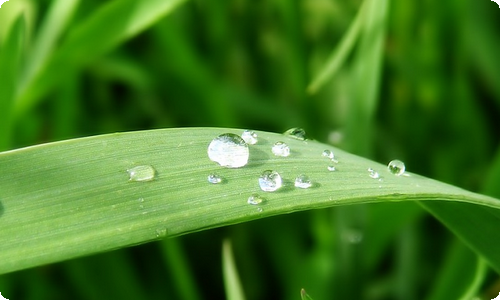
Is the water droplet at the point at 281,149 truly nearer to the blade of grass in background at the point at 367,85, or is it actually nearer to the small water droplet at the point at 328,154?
the small water droplet at the point at 328,154

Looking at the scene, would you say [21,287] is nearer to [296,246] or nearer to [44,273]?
[44,273]

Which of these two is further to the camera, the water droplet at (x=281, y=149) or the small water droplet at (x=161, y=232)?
the water droplet at (x=281, y=149)

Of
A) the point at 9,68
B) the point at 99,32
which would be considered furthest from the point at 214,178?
the point at 99,32

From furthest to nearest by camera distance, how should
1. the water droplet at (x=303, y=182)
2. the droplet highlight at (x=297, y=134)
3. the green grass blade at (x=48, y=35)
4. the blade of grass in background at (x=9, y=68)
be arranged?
the green grass blade at (x=48, y=35)
the blade of grass in background at (x=9, y=68)
the droplet highlight at (x=297, y=134)
the water droplet at (x=303, y=182)

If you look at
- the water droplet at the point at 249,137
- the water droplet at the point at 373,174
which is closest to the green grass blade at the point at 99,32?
the water droplet at the point at 249,137

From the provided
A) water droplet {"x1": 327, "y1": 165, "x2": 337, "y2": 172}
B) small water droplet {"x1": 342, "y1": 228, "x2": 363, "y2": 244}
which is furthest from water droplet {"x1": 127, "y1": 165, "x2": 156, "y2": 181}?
small water droplet {"x1": 342, "y1": 228, "x2": 363, "y2": 244}

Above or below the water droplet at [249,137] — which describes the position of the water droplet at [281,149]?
below

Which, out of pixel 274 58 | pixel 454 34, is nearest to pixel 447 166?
pixel 454 34

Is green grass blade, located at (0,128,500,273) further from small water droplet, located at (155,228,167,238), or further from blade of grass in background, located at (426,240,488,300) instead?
blade of grass in background, located at (426,240,488,300)
